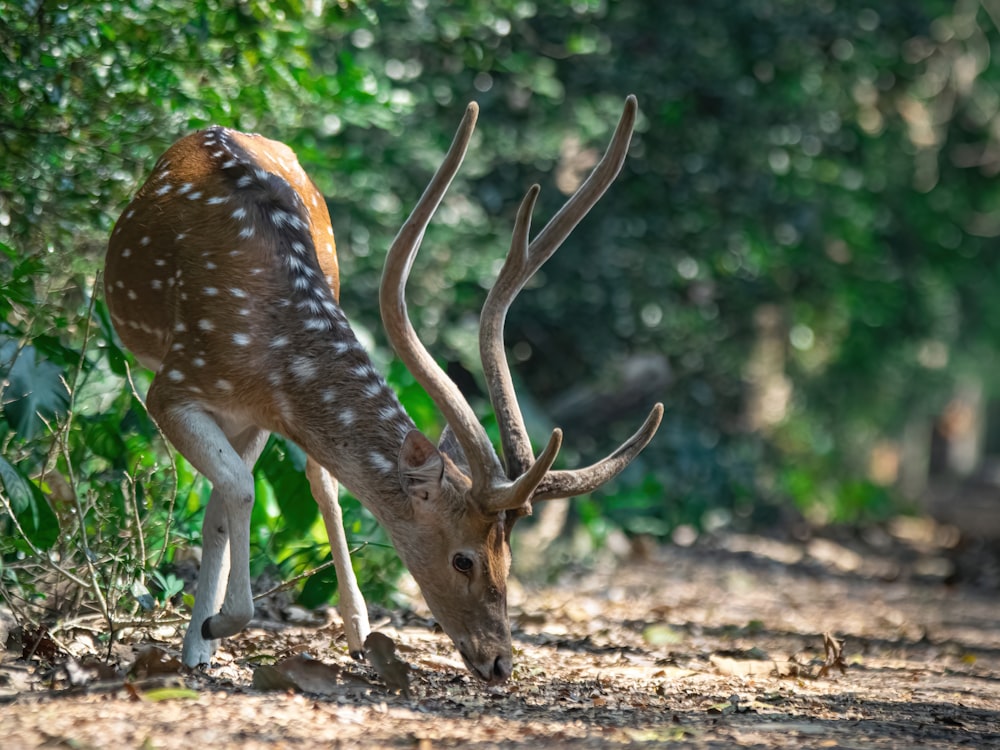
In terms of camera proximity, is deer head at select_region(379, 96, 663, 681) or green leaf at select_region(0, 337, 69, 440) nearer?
deer head at select_region(379, 96, 663, 681)

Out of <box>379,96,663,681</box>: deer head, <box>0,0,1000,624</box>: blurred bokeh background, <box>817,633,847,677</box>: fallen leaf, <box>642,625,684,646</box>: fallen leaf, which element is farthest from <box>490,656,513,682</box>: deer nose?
<box>642,625,684,646</box>: fallen leaf

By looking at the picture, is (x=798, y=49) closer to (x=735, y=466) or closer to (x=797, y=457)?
(x=735, y=466)

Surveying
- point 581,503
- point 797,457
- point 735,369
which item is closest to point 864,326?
point 797,457

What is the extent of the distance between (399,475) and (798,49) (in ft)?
27.8

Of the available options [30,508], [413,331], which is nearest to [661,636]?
[413,331]

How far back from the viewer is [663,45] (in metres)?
11.3

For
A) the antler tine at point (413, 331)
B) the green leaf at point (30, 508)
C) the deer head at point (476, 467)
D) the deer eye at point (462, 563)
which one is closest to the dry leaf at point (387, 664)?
the deer head at point (476, 467)

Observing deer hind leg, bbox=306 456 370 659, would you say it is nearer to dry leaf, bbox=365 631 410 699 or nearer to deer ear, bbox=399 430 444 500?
deer ear, bbox=399 430 444 500

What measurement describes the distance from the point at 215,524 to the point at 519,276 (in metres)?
1.44

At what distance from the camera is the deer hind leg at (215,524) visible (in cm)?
454

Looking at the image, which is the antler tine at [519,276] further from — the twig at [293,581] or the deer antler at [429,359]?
the twig at [293,581]

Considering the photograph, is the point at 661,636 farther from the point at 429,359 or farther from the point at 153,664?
the point at 153,664

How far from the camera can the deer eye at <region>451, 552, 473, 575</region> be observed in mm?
4676

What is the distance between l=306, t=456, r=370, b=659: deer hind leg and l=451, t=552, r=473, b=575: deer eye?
66 centimetres
